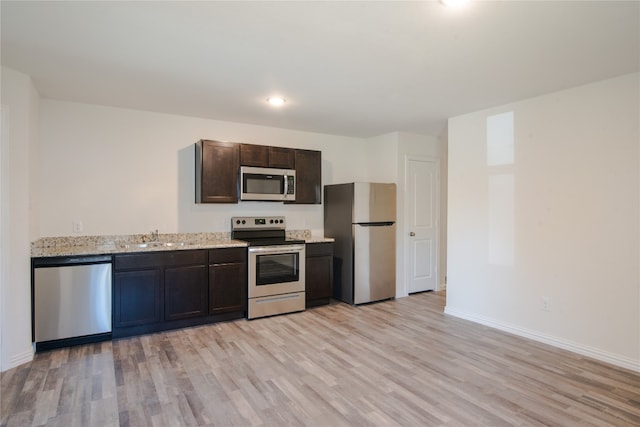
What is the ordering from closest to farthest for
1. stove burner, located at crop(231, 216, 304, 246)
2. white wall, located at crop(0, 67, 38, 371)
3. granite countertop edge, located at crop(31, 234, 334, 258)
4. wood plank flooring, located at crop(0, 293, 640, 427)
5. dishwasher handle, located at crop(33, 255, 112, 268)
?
wood plank flooring, located at crop(0, 293, 640, 427), white wall, located at crop(0, 67, 38, 371), dishwasher handle, located at crop(33, 255, 112, 268), granite countertop edge, located at crop(31, 234, 334, 258), stove burner, located at crop(231, 216, 304, 246)

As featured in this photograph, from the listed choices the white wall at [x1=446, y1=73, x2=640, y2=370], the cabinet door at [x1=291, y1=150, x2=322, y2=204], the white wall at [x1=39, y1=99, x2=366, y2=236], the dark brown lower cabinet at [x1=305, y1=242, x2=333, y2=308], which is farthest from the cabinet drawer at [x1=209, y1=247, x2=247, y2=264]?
the white wall at [x1=446, y1=73, x2=640, y2=370]

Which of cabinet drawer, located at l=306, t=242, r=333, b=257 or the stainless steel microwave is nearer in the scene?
the stainless steel microwave

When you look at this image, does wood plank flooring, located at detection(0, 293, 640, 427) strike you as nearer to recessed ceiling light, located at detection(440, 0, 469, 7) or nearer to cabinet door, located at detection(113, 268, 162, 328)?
cabinet door, located at detection(113, 268, 162, 328)

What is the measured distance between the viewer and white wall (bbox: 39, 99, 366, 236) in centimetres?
372

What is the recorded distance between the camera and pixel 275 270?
4312mm

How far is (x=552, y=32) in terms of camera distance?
2.23m

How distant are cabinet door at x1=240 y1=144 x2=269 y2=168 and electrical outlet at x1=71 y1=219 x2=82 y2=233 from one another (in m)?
1.87

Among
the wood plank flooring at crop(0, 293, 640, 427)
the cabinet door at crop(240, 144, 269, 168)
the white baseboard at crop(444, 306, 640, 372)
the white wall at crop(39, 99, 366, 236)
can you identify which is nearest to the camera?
the wood plank flooring at crop(0, 293, 640, 427)

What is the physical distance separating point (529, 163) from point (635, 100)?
0.93m

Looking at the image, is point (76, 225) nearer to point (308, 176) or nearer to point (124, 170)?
point (124, 170)

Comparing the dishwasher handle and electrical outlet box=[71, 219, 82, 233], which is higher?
electrical outlet box=[71, 219, 82, 233]

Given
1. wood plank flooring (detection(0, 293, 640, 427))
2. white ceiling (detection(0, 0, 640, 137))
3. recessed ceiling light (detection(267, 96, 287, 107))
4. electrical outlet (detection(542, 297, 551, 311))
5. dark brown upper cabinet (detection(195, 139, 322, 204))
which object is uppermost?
recessed ceiling light (detection(267, 96, 287, 107))

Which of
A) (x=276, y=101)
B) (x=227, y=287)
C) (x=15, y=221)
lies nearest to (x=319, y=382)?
(x=227, y=287)

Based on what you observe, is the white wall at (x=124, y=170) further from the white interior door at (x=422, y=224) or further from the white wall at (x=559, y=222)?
the white wall at (x=559, y=222)
